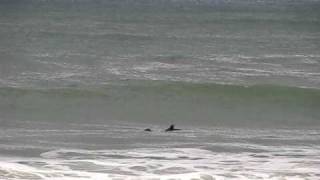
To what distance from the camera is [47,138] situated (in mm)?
9570

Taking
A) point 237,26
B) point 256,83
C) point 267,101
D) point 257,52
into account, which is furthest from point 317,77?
point 237,26

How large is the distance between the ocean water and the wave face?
2 cm

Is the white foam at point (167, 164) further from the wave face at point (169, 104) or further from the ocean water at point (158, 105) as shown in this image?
the wave face at point (169, 104)

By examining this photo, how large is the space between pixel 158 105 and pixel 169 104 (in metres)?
0.27

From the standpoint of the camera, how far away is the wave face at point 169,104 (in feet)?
38.3

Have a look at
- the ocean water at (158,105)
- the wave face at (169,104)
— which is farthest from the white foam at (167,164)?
the wave face at (169,104)

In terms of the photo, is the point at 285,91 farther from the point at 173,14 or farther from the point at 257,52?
the point at 173,14

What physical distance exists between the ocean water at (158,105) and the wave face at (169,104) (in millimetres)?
19

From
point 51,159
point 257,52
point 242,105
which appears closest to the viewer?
point 51,159

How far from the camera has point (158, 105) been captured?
42.8ft

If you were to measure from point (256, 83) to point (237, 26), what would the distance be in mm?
17364

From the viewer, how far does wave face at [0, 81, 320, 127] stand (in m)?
11.7

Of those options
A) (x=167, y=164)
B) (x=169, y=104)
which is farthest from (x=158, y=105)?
(x=167, y=164)

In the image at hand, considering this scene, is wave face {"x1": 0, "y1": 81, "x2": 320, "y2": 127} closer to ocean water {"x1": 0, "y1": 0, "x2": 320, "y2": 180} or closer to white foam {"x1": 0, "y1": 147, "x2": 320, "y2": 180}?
ocean water {"x1": 0, "y1": 0, "x2": 320, "y2": 180}
